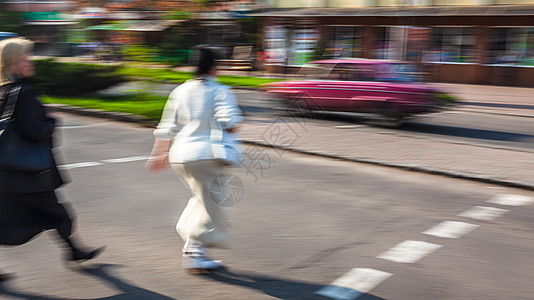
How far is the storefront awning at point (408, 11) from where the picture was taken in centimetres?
2458

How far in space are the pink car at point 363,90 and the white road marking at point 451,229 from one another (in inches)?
283

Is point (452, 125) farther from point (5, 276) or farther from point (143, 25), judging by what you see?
point (5, 276)

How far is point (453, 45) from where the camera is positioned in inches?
1075

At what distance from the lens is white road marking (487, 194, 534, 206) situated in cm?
705

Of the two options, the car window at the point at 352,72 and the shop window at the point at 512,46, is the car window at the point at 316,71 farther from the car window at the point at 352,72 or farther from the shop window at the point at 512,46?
the shop window at the point at 512,46

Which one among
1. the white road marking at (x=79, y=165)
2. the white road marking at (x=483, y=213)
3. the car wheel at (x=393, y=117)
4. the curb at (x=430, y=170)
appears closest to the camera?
the white road marking at (x=483, y=213)

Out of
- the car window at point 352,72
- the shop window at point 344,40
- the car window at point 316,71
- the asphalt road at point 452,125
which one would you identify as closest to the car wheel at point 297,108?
the asphalt road at point 452,125

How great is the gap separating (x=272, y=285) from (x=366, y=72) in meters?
9.97

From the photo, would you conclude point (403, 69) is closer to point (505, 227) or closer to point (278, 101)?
point (278, 101)

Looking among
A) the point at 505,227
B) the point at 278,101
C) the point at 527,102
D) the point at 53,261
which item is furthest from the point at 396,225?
the point at 527,102

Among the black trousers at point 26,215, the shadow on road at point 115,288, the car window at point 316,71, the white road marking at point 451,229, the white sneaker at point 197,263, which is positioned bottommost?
the white road marking at point 451,229

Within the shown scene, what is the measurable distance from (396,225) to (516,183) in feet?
8.89

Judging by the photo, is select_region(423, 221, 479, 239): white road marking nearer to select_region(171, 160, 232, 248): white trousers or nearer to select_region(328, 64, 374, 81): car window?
select_region(171, 160, 232, 248): white trousers

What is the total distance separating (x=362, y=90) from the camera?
13648 millimetres
